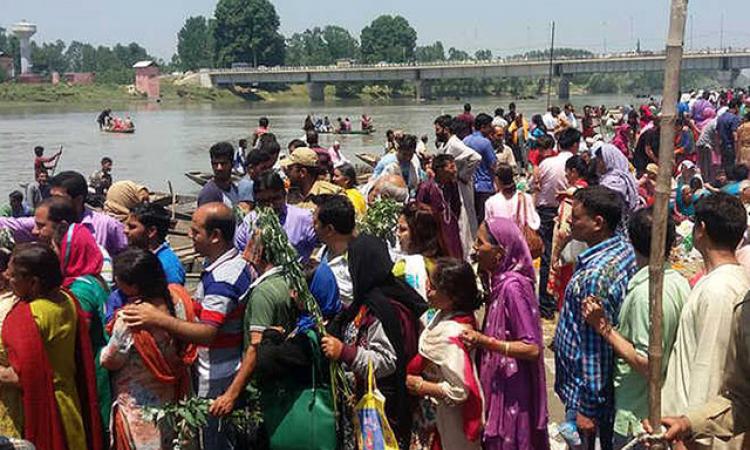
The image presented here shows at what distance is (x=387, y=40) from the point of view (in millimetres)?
135750

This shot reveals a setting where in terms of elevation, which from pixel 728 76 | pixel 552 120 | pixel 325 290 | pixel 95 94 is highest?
pixel 728 76

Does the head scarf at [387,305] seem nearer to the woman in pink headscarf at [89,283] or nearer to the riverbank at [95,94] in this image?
the woman in pink headscarf at [89,283]

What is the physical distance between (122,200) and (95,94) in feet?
285

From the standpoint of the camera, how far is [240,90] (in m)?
93.6

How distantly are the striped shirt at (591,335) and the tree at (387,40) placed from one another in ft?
433

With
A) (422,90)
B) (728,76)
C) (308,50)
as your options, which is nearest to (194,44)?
(308,50)

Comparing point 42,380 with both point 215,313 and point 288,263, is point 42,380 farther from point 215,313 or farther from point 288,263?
point 288,263

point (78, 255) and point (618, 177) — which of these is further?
point (618, 177)

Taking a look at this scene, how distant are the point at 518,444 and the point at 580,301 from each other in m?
0.75

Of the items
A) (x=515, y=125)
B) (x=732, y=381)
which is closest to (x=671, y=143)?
(x=732, y=381)

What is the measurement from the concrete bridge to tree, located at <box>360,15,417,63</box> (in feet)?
145

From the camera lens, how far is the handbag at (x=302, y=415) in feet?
11.9

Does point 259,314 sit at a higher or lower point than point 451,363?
higher

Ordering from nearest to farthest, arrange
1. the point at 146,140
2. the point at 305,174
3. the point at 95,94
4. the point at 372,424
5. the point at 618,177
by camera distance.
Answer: the point at 372,424 → the point at 305,174 → the point at 618,177 → the point at 146,140 → the point at 95,94
